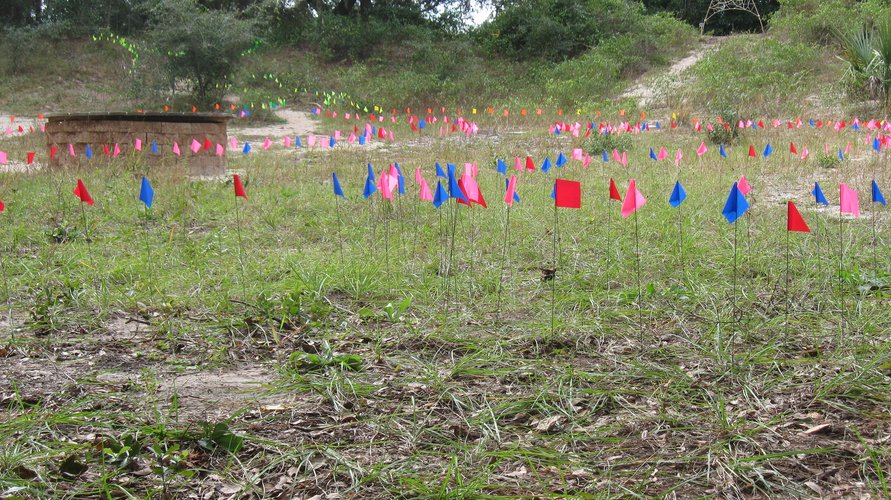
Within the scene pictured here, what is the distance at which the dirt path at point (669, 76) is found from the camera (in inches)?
719

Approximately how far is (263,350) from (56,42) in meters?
24.6

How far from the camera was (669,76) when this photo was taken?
19234 millimetres

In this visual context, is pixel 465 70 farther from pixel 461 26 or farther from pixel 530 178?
pixel 530 178

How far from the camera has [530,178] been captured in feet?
26.9

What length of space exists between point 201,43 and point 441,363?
667 inches

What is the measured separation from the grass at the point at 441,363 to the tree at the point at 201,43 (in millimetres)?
13552

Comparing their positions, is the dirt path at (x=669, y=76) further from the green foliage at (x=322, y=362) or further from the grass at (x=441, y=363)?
the green foliage at (x=322, y=362)

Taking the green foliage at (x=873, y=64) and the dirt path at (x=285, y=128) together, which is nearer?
the green foliage at (x=873, y=64)

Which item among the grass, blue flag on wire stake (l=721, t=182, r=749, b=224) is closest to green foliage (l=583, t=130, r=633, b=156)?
the grass

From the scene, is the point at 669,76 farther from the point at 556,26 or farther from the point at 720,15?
the point at 720,15

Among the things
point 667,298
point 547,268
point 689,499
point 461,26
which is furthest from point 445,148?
point 461,26

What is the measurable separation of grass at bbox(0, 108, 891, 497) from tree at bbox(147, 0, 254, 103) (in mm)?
13552

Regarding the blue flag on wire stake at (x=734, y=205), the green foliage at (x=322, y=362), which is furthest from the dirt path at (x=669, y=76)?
the green foliage at (x=322, y=362)

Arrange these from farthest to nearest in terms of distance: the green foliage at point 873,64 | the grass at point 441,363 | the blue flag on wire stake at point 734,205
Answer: the green foliage at point 873,64, the blue flag on wire stake at point 734,205, the grass at point 441,363
